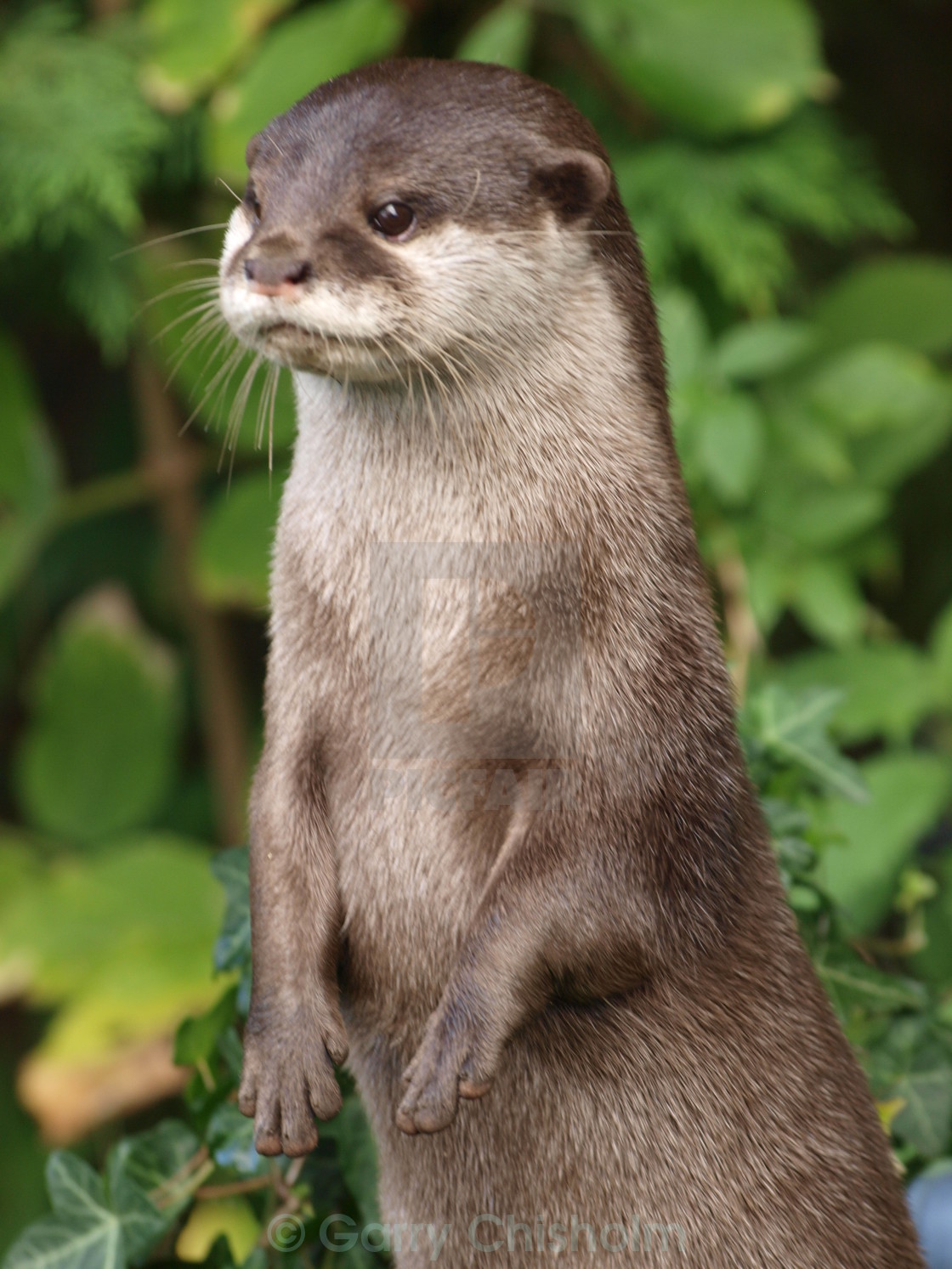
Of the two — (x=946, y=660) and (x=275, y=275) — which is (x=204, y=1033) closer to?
(x=275, y=275)

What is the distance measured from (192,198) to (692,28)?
1.06m

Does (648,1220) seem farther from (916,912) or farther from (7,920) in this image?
(7,920)

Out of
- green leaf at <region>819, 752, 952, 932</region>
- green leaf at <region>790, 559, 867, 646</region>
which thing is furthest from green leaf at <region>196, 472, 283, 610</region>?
green leaf at <region>819, 752, 952, 932</region>

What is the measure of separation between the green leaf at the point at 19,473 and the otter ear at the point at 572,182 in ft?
5.95

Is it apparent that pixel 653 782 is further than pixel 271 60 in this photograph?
No

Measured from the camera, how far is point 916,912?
80.6 inches

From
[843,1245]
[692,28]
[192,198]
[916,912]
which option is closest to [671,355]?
[692,28]

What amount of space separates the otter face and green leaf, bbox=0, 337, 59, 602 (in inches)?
66.4

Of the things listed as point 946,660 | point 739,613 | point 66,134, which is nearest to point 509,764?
point 946,660

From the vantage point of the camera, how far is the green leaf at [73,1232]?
1.51 m

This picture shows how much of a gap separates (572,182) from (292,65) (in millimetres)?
1490

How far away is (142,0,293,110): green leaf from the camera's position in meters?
2.63

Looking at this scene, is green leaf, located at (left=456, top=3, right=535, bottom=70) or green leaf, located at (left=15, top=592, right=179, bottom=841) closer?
green leaf, located at (left=456, top=3, right=535, bottom=70)

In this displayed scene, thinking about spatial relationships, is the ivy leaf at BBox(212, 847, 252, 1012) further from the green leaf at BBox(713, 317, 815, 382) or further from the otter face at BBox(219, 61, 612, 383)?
the green leaf at BBox(713, 317, 815, 382)
